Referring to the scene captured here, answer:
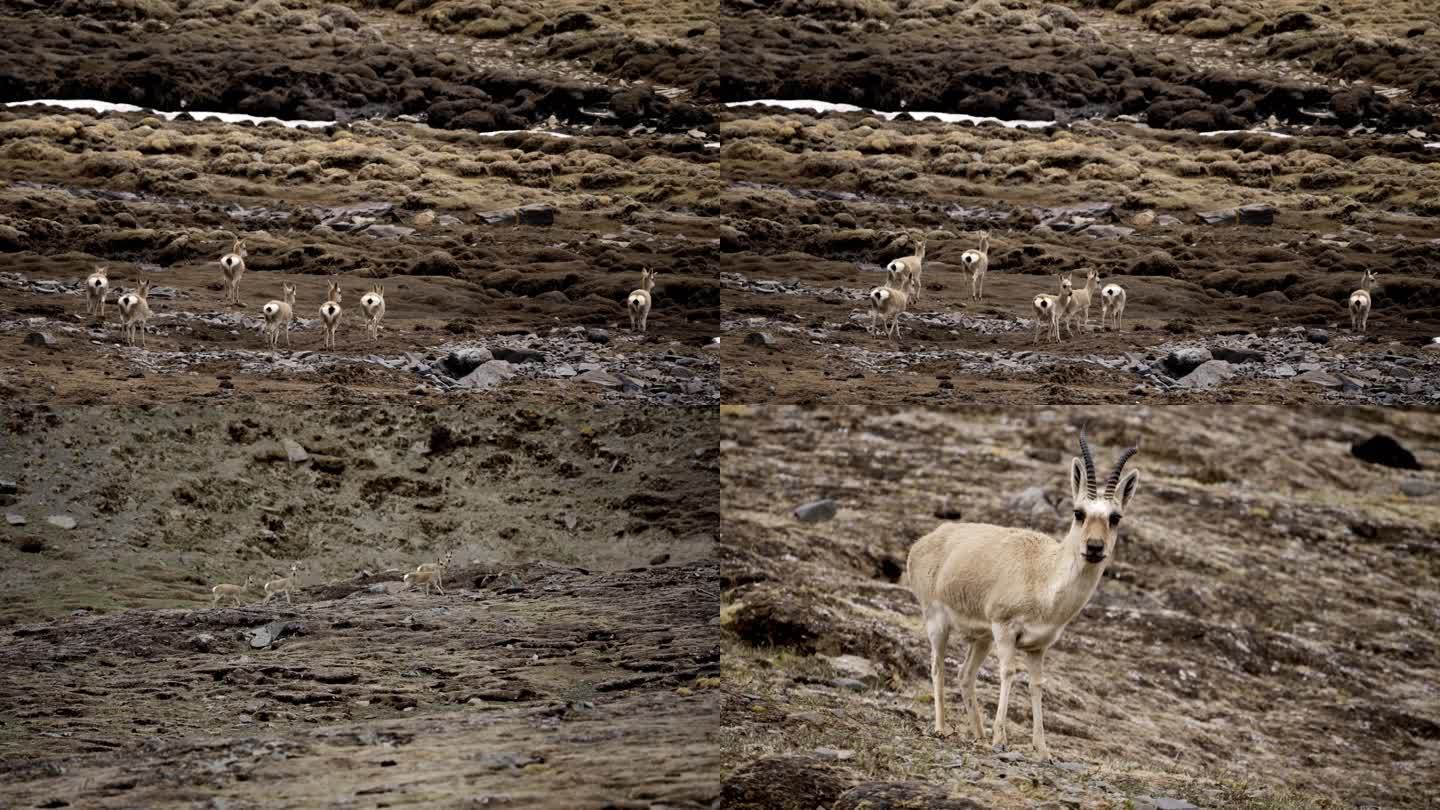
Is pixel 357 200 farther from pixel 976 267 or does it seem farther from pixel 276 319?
pixel 976 267

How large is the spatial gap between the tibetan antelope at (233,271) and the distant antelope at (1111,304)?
10.0m

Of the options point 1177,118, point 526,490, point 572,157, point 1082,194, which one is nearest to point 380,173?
point 572,157

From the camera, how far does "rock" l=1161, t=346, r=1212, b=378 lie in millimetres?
18984

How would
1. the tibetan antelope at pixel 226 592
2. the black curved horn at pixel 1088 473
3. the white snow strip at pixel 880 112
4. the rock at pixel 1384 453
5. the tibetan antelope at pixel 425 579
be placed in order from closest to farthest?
the black curved horn at pixel 1088 473 < the tibetan antelope at pixel 226 592 < the tibetan antelope at pixel 425 579 < the white snow strip at pixel 880 112 < the rock at pixel 1384 453

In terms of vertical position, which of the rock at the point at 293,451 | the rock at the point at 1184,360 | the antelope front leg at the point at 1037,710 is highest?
the rock at the point at 1184,360

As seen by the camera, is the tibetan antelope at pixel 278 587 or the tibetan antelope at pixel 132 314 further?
the tibetan antelope at pixel 132 314

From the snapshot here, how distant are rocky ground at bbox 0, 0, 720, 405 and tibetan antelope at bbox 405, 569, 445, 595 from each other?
9.56 feet

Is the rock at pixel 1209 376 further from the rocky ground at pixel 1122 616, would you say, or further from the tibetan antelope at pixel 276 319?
the tibetan antelope at pixel 276 319

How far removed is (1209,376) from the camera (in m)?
19.0

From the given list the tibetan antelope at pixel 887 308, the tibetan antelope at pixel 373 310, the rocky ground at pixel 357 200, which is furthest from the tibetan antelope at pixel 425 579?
the tibetan antelope at pixel 887 308

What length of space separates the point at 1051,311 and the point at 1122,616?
4.25m

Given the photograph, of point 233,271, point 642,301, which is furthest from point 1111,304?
point 233,271

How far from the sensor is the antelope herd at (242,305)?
60.5ft

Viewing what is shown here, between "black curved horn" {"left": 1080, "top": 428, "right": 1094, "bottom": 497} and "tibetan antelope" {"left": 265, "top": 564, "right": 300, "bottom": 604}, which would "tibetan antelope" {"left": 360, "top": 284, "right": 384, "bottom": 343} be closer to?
"tibetan antelope" {"left": 265, "top": 564, "right": 300, "bottom": 604}
